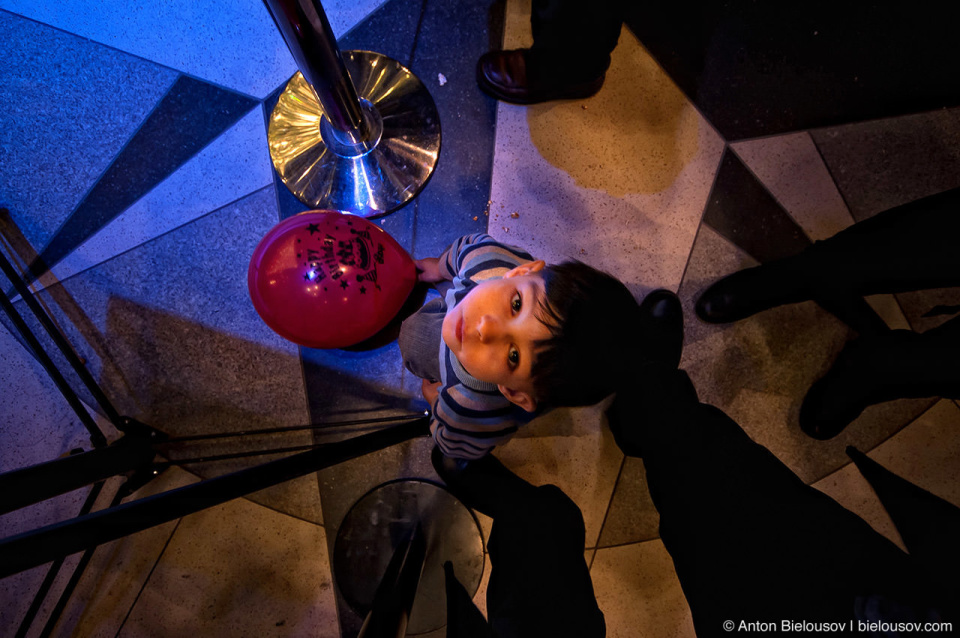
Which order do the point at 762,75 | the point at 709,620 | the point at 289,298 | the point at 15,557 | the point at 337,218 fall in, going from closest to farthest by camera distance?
the point at 15,557 < the point at 709,620 < the point at 289,298 < the point at 337,218 < the point at 762,75

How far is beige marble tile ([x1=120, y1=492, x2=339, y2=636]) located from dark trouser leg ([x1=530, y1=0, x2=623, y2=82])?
2388 millimetres

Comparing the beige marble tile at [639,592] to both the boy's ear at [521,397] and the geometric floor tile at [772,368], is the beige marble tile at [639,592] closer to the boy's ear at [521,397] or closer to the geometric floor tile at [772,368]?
the geometric floor tile at [772,368]

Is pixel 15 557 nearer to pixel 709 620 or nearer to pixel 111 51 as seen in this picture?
pixel 709 620

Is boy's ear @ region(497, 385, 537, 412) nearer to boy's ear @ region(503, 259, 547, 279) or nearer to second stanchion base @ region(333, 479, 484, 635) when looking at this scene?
boy's ear @ region(503, 259, 547, 279)

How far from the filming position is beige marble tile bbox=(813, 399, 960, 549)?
2.23 m

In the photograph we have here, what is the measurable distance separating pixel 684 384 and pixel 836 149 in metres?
1.54

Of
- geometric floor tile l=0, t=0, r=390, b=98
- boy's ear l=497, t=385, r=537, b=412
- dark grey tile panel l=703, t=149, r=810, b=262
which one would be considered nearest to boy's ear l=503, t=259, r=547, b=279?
boy's ear l=497, t=385, r=537, b=412

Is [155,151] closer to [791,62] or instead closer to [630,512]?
[630,512]

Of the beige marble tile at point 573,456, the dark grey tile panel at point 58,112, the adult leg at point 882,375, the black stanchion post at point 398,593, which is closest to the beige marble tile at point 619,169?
the beige marble tile at point 573,456

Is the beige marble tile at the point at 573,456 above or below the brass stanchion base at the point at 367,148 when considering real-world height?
below

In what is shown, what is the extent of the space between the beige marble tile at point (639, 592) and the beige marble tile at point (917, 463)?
0.88 metres

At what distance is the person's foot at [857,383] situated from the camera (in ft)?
6.04

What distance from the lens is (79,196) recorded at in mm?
2236

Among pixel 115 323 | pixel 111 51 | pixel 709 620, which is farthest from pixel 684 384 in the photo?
pixel 111 51
